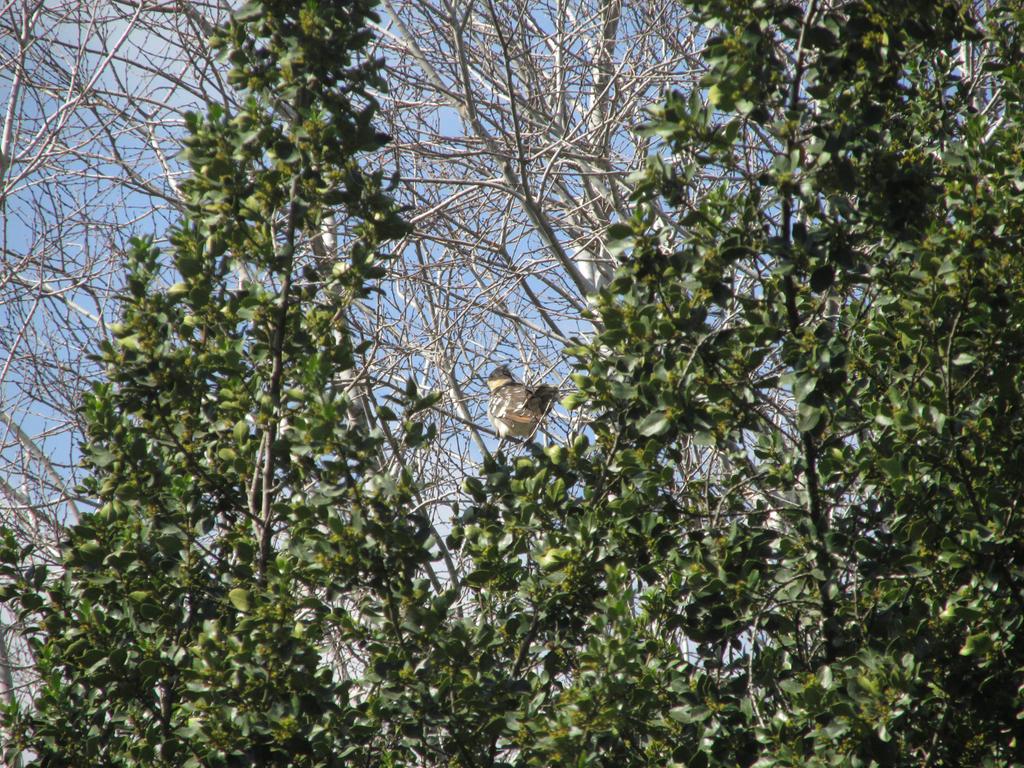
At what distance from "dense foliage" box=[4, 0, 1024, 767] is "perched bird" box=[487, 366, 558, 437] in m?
3.10

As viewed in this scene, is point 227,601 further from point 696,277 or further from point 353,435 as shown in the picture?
point 696,277

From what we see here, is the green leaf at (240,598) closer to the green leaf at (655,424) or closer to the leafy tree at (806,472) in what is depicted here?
the leafy tree at (806,472)

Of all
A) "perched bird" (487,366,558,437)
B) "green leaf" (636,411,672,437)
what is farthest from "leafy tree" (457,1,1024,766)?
"perched bird" (487,366,558,437)

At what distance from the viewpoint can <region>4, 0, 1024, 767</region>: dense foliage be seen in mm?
2896

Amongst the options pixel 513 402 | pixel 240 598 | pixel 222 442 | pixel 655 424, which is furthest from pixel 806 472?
pixel 513 402

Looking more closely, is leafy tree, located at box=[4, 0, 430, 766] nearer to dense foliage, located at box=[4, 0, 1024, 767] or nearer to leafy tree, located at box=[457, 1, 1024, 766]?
dense foliage, located at box=[4, 0, 1024, 767]

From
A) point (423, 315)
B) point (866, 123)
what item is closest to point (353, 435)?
point (866, 123)

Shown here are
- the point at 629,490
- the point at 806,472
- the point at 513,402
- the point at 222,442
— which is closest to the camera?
the point at 806,472

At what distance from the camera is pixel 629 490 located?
327 cm

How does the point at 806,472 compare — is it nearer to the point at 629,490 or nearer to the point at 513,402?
the point at 629,490

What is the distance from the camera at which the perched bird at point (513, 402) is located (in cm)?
665

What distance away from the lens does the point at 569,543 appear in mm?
3223

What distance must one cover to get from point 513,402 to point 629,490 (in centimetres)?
372

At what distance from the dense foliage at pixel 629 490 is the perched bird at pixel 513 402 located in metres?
3.10
